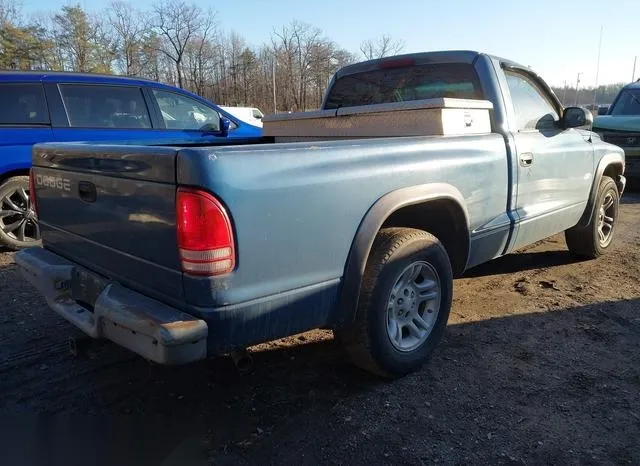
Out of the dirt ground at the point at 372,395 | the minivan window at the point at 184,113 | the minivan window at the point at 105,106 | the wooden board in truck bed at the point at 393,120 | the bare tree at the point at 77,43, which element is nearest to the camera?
the dirt ground at the point at 372,395

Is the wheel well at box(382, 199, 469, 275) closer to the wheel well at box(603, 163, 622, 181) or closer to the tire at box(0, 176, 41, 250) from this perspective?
the wheel well at box(603, 163, 622, 181)

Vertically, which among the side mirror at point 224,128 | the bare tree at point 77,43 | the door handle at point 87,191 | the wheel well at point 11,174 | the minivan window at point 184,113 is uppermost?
the bare tree at point 77,43

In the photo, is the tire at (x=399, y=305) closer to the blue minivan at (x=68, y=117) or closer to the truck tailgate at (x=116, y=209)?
the truck tailgate at (x=116, y=209)

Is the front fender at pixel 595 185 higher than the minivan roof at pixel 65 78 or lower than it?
lower

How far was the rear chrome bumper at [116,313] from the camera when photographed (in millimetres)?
2082

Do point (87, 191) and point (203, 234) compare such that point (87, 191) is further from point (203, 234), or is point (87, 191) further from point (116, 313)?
point (203, 234)

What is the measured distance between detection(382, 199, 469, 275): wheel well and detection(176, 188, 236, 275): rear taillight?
128cm

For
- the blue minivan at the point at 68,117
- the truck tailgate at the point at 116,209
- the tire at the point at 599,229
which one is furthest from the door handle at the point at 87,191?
the tire at the point at 599,229

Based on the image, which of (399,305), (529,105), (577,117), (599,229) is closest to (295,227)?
(399,305)

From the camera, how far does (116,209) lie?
8.06ft

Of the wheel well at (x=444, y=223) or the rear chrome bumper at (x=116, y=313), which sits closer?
the rear chrome bumper at (x=116, y=313)

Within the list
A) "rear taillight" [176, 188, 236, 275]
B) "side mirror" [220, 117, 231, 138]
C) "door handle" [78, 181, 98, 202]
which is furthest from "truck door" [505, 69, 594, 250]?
"side mirror" [220, 117, 231, 138]

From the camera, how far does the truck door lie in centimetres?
392

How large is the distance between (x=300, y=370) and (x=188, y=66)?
5256 cm
